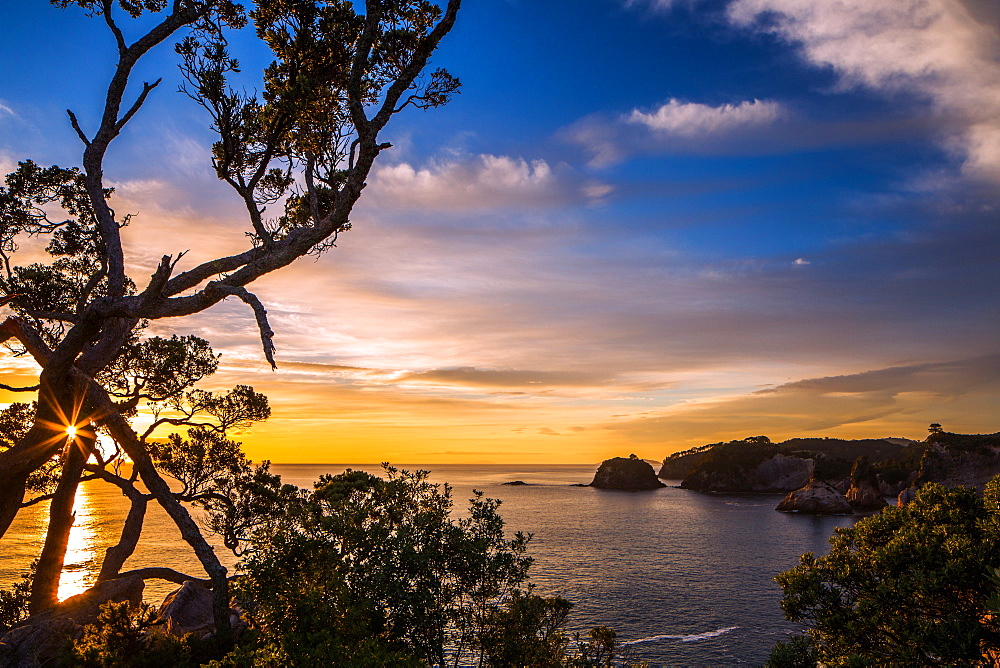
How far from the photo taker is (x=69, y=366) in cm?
1650

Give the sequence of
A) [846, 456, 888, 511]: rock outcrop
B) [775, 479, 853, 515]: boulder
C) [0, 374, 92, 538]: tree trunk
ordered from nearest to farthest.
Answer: [0, 374, 92, 538]: tree trunk
[775, 479, 853, 515]: boulder
[846, 456, 888, 511]: rock outcrop

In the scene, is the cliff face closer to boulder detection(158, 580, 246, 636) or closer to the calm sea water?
the calm sea water

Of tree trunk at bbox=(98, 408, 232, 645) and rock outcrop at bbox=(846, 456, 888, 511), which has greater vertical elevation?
tree trunk at bbox=(98, 408, 232, 645)

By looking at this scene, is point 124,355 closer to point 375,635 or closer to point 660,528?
point 375,635

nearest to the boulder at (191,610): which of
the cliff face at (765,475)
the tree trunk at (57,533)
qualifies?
the tree trunk at (57,533)

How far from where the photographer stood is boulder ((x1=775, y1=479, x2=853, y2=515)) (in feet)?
430

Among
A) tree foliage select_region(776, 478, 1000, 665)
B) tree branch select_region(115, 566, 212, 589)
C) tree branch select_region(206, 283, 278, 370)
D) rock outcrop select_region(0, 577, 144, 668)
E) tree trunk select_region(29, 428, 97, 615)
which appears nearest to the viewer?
tree branch select_region(206, 283, 278, 370)

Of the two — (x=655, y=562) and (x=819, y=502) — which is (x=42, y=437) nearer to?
(x=655, y=562)

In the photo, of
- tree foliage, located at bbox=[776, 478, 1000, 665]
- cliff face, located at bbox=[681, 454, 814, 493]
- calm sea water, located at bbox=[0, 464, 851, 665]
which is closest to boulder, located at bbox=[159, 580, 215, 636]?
tree foliage, located at bbox=[776, 478, 1000, 665]

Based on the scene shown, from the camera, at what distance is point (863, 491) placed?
13300cm

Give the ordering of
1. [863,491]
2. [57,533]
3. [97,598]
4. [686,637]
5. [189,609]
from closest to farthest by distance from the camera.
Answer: [57,533] < [97,598] < [189,609] < [686,637] < [863,491]

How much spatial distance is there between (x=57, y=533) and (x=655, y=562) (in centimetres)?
7169

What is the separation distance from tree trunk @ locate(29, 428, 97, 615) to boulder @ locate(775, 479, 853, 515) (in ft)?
482

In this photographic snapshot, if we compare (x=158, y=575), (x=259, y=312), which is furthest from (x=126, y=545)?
(x=259, y=312)
